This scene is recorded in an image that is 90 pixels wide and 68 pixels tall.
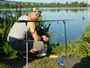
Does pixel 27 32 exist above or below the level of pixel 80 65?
above

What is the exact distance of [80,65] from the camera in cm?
288

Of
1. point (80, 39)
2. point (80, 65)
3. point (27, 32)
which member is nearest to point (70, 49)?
point (80, 39)

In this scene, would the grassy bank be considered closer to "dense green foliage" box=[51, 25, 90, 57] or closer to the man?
"dense green foliage" box=[51, 25, 90, 57]

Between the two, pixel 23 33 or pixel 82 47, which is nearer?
pixel 23 33

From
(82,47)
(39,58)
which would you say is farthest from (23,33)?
(82,47)

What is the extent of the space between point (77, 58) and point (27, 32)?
110 centimetres

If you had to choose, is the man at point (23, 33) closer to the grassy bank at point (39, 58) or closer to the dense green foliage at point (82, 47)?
the grassy bank at point (39, 58)

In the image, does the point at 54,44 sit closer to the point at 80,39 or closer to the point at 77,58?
the point at 80,39

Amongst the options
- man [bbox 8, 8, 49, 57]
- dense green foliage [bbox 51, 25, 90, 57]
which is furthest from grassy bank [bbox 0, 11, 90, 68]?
man [bbox 8, 8, 49, 57]

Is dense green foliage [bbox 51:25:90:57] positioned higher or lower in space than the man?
lower

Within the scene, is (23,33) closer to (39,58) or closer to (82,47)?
(39,58)

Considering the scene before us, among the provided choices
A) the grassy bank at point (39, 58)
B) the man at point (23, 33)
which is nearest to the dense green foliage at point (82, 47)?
the grassy bank at point (39, 58)

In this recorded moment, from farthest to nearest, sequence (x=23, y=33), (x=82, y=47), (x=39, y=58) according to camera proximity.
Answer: (x=39, y=58) < (x=82, y=47) < (x=23, y=33)

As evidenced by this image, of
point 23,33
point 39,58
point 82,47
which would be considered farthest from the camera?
point 39,58
